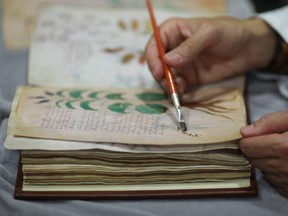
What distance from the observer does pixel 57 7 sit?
938mm

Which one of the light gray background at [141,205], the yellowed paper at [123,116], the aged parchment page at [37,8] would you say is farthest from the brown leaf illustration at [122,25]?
the light gray background at [141,205]

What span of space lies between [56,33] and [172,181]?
43cm

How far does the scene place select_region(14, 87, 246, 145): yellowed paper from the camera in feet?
1.86

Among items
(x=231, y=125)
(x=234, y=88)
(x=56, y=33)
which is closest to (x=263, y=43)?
(x=234, y=88)

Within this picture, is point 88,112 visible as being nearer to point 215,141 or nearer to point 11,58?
point 215,141

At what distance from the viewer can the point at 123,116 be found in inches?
24.2

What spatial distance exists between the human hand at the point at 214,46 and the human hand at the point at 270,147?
18 centimetres

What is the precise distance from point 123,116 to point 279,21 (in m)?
0.37

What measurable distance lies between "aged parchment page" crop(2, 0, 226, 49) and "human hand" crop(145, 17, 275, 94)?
0.54 ft

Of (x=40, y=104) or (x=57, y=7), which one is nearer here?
(x=40, y=104)

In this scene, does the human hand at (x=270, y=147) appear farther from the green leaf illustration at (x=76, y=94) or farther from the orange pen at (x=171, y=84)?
the green leaf illustration at (x=76, y=94)

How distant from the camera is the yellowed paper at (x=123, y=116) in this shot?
0.57 m

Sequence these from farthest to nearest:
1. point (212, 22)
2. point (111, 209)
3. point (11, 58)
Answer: point (11, 58), point (212, 22), point (111, 209)

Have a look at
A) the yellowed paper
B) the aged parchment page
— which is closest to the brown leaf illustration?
the aged parchment page
